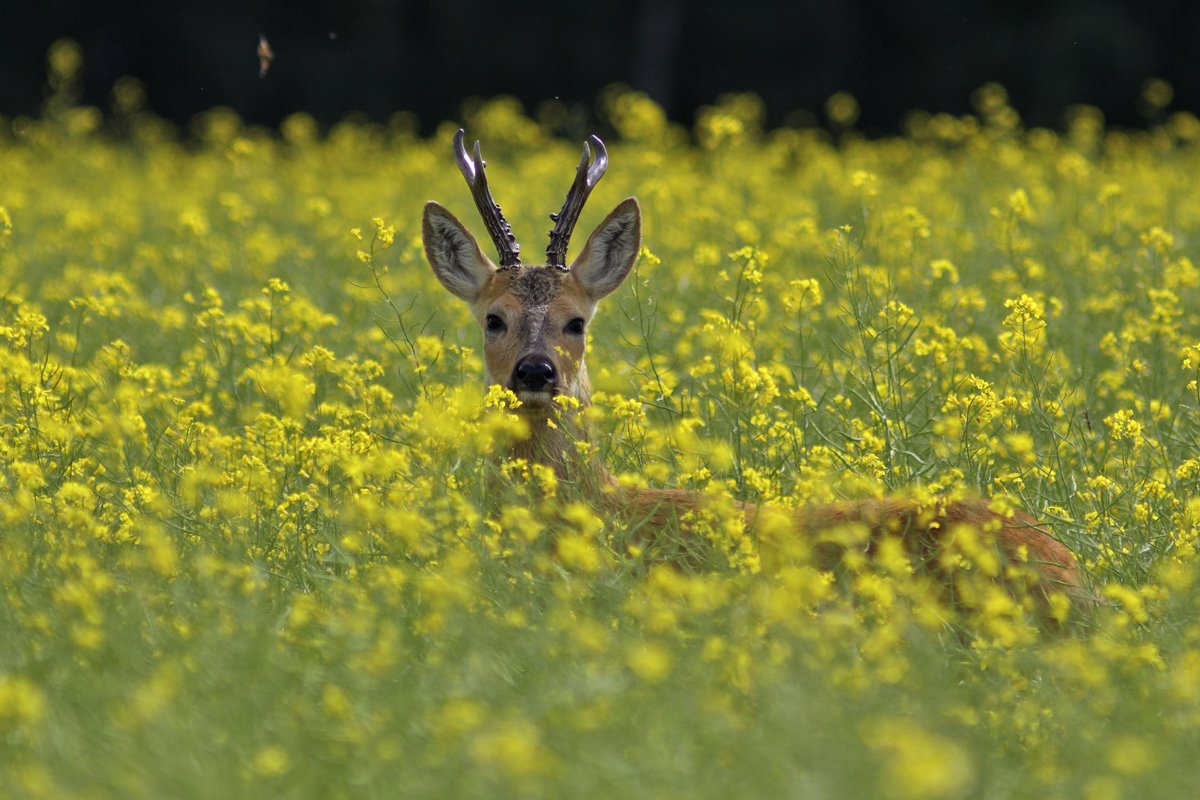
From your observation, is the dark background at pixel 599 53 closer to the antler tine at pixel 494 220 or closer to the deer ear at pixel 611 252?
the deer ear at pixel 611 252

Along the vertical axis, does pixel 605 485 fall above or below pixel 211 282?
below

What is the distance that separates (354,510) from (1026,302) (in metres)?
2.42

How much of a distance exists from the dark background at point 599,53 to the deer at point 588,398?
15.6m

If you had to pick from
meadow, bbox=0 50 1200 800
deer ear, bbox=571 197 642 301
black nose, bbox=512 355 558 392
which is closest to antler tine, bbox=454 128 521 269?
deer ear, bbox=571 197 642 301

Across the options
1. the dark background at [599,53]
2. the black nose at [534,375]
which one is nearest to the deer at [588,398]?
the black nose at [534,375]

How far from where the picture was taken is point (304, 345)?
25.7 feet

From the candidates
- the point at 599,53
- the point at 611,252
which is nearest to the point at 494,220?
the point at 611,252

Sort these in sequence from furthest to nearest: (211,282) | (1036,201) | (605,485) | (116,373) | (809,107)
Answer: (809,107)
(1036,201)
(211,282)
(116,373)
(605,485)

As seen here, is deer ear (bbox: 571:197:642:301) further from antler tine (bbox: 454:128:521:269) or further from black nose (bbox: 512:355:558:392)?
black nose (bbox: 512:355:558:392)

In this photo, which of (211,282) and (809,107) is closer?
(211,282)

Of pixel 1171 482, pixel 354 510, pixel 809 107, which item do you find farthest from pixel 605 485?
pixel 809 107

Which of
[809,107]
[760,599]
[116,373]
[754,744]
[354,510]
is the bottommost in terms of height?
[754,744]

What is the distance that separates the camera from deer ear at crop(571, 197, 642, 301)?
6.64m

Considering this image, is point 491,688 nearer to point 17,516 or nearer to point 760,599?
point 760,599
